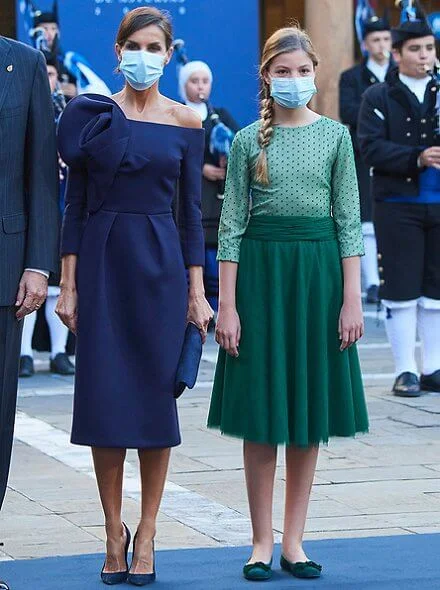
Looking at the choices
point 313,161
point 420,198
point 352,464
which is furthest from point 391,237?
point 313,161

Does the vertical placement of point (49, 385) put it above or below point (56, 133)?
below

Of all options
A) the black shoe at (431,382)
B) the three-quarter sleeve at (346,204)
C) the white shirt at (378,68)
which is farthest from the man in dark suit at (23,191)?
the white shirt at (378,68)

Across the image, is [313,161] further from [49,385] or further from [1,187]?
[49,385]

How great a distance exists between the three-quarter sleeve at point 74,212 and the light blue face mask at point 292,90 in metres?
0.71

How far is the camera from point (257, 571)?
5645 millimetres

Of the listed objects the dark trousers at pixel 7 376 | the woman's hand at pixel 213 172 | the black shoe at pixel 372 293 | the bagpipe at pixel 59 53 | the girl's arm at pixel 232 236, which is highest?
the bagpipe at pixel 59 53

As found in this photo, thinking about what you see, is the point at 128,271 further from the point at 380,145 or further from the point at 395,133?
the point at 395,133

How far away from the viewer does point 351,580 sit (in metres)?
5.61

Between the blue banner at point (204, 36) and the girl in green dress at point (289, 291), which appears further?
the blue banner at point (204, 36)

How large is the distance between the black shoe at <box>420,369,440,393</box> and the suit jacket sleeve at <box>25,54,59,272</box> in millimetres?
4704

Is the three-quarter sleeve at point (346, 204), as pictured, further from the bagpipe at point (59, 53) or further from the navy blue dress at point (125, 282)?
the bagpipe at point (59, 53)

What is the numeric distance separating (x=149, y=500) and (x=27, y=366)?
5.46 metres

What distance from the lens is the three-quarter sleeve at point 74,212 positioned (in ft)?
18.4

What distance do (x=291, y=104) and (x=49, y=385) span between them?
5103mm
